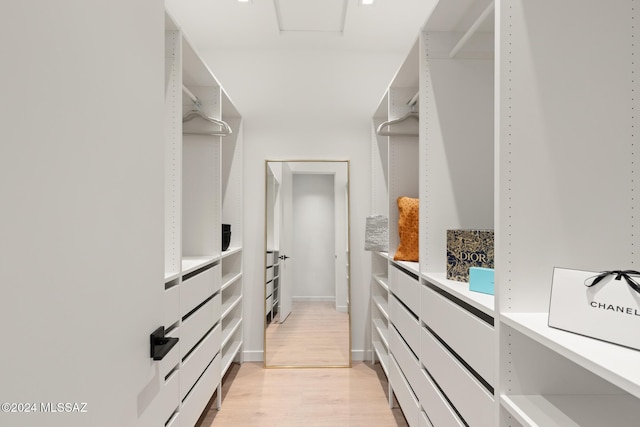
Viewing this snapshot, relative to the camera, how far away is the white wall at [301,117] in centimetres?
335

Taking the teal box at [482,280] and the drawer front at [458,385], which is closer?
the drawer front at [458,385]

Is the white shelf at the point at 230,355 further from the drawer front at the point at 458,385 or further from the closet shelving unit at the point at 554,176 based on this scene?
the closet shelving unit at the point at 554,176

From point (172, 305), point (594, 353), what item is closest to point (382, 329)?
point (172, 305)

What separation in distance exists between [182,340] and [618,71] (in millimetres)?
2005

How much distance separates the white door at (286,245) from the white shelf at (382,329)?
818mm

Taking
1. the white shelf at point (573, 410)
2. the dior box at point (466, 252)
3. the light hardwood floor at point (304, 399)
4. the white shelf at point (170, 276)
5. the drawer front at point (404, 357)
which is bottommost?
the light hardwood floor at point (304, 399)

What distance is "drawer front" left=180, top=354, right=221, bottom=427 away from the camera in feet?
6.01

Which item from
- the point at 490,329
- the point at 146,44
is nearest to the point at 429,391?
the point at 490,329

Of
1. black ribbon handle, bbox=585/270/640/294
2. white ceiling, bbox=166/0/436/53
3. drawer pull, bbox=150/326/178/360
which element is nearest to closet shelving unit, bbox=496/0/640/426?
black ribbon handle, bbox=585/270/640/294

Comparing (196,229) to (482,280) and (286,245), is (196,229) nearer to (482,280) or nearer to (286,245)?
(286,245)

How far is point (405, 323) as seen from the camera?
2.08 meters

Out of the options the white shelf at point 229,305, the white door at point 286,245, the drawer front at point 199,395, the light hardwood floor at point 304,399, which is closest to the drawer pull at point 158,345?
the drawer front at point 199,395

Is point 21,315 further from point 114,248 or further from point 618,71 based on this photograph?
point 618,71

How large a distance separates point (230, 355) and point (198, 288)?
1159mm
